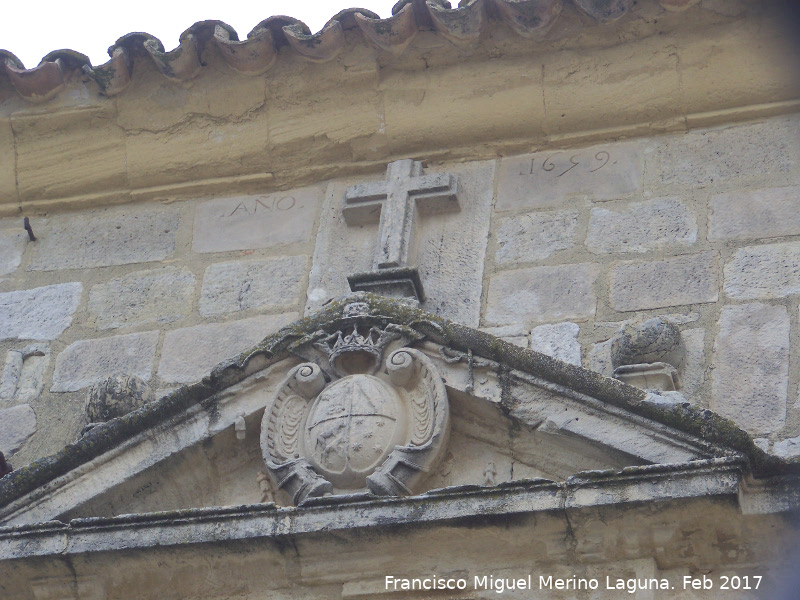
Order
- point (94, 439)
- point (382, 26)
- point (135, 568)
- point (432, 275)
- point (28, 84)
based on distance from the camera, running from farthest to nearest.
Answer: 1. point (28, 84)
2. point (382, 26)
3. point (432, 275)
4. point (94, 439)
5. point (135, 568)

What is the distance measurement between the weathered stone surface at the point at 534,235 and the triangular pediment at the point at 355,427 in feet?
2.31

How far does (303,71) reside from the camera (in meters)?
5.84

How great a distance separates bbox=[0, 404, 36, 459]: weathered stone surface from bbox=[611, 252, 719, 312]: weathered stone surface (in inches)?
81.6

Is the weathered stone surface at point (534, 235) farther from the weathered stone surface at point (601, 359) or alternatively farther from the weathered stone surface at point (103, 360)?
the weathered stone surface at point (103, 360)

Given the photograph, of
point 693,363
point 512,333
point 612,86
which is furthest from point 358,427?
point 612,86

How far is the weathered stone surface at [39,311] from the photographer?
18.1 ft

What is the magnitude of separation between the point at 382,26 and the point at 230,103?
29.2 inches

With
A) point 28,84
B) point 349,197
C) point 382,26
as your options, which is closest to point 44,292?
point 28,84

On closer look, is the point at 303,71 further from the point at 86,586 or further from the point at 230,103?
the point at 86,586

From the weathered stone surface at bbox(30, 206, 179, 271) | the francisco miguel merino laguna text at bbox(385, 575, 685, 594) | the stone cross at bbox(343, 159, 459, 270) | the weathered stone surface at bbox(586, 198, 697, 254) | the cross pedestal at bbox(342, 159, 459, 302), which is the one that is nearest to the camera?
the francisco miguel merino laguna text at bbox(385, 575, 685, 594)

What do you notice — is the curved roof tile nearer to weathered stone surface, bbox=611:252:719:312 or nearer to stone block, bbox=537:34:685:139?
stone block, bbox=537:34:685:139

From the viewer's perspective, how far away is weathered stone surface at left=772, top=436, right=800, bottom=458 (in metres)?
4.25

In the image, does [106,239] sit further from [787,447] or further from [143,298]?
[787,447]

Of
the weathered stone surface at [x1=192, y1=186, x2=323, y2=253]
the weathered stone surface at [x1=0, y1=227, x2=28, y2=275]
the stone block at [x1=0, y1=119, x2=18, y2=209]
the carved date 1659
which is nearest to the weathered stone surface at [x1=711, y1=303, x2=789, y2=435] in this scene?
the carved date 1659
